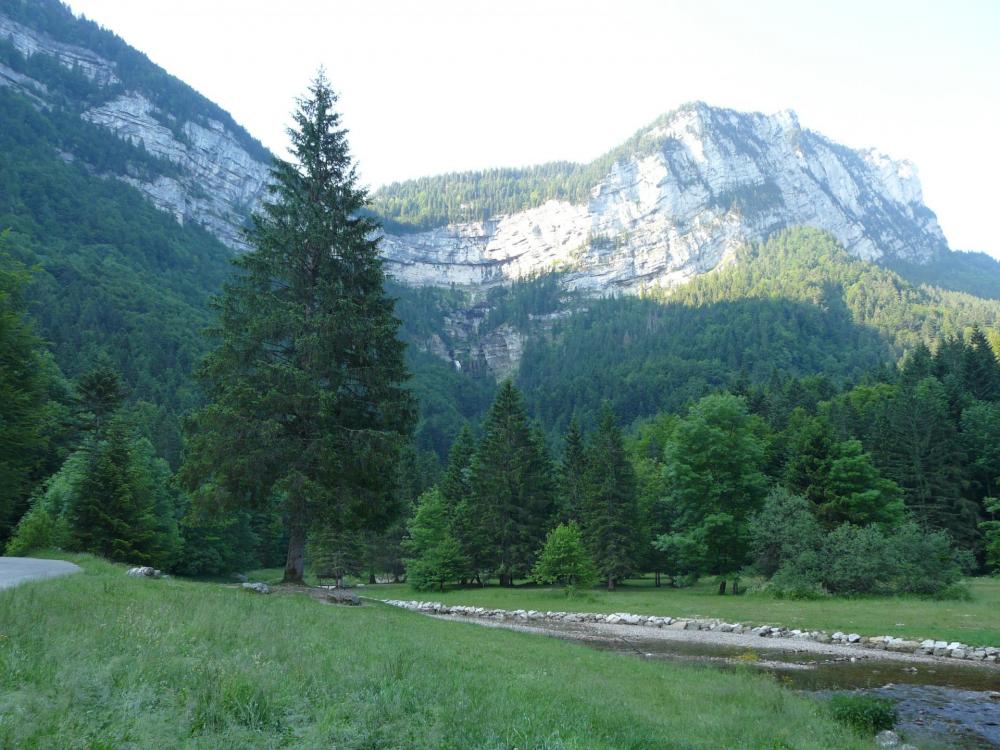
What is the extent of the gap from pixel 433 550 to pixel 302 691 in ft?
134

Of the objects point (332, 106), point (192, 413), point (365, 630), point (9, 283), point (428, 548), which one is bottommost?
point (428, 548)

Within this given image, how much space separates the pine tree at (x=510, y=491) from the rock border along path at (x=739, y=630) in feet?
31.1

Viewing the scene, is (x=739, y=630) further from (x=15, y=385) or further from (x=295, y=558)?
(x=15, y=385)

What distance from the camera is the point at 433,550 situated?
46.4m

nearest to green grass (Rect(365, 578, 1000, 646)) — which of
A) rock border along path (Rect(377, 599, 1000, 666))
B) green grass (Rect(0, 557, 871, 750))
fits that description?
rock border along path (Rect(377, 599, 1000, 666))

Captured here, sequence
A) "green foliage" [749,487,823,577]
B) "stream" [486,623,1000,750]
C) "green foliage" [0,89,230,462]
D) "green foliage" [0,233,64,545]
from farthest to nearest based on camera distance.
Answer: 1. "green foliage" [0,89,230,462]
2. "green foliage" [749,487,823,577]
3. "green foliage" [0,233,64,545]
4. "stream" [486,623,1000,750]

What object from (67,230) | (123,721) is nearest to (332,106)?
(123,721)

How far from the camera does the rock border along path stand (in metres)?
18.5

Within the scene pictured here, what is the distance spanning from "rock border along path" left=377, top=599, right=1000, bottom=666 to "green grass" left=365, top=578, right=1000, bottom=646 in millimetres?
866

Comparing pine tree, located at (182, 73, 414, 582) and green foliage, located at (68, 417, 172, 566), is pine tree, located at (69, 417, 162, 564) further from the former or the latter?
pine tree, located at (182, 73, 414, 582)

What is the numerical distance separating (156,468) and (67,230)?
141m

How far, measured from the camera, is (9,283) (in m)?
25.1

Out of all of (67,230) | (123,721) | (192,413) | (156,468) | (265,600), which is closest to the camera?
(123,721)

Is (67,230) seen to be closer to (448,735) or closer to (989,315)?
A: (448,735)
